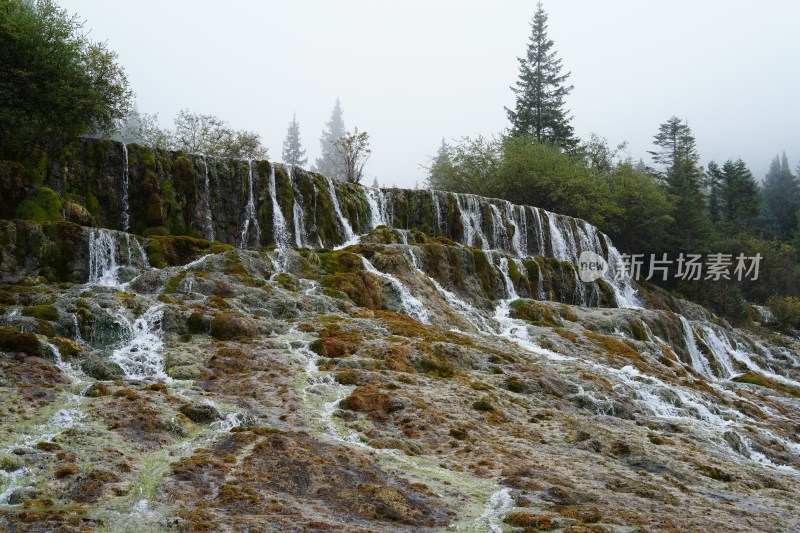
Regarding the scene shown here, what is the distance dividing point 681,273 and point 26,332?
180 ft

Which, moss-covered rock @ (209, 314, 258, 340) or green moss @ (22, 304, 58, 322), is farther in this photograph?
moss-covered rock @ (209, 314, 258, 340)

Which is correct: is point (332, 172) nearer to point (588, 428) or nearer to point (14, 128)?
point (14, 128)

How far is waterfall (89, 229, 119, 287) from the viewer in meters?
20.8

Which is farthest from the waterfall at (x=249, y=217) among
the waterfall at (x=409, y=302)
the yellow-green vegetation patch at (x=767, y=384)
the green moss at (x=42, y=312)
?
the yellow-green vegetation patch at (x=767, y=384)

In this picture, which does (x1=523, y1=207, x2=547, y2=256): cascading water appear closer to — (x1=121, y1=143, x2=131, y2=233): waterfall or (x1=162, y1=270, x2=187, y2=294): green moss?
(x1=121, y1=143, x2=131, y2=233): waterfall

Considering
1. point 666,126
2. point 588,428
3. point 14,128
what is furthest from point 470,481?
point 666,126

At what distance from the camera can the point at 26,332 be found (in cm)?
1328

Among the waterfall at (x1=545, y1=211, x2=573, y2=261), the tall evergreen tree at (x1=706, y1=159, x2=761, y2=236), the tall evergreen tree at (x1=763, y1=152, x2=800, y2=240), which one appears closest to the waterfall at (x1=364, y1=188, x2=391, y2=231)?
the waterfall at (x1=545, y1=211, x2=573, y2=261)

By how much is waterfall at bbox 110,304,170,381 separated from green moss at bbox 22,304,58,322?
159 centimetres

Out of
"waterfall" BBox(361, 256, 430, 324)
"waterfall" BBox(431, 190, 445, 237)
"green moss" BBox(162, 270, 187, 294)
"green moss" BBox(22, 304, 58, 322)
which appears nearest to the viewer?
"green moss" BBox(22, 304, 58, 322)

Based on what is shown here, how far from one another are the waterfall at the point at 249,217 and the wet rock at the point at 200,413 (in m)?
21.4

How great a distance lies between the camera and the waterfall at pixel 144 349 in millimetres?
13066

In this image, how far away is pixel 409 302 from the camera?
74.5 feet

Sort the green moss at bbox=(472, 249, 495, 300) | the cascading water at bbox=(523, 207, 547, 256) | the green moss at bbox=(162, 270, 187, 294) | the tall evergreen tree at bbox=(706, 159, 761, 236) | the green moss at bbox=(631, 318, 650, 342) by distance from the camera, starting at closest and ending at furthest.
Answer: the green moss at bbox=(162, 270, 187, 294), the green moss at bbox=(631, 318, 650, 342), the green moss at bbox=(472, 249, 495, 300), the cascading water at bbox=(523, 207, 547, 256), the tall evergreen tree at bbox=(706, 159, 761, 236)
